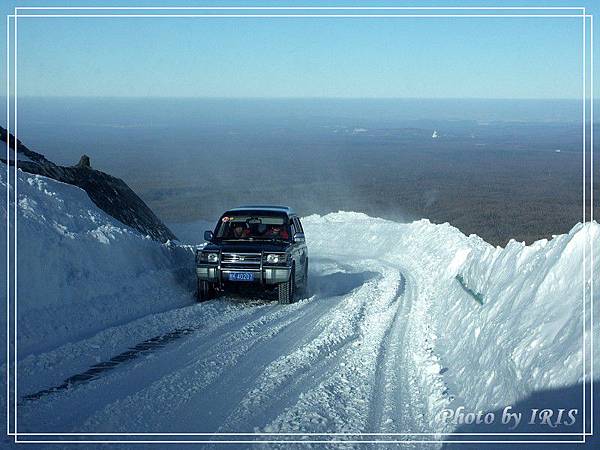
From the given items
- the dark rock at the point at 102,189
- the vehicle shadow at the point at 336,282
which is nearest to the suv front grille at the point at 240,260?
the vehicle shadow at the point at 336,282

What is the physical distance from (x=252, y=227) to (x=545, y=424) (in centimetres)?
934

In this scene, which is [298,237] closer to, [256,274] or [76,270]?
[256,274]

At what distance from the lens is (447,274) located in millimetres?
16969

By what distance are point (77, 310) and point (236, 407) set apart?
14.6 feet

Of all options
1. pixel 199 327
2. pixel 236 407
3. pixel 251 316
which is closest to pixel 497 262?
pixel 251 316

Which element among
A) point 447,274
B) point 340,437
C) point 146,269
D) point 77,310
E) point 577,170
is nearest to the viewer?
point 340,437

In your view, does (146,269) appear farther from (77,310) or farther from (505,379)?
(505,379)

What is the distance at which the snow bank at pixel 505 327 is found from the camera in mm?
A: 6262

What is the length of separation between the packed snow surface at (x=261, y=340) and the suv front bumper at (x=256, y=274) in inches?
18.2

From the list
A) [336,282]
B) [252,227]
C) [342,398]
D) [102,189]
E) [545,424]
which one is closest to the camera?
[545,424]

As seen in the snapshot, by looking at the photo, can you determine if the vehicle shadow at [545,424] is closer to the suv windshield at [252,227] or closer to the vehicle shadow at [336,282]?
the suv windshield at [252,227]

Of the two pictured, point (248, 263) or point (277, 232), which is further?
point (277, 232)

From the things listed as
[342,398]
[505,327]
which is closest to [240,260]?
[505,327]

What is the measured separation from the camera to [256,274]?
42.2 ft
